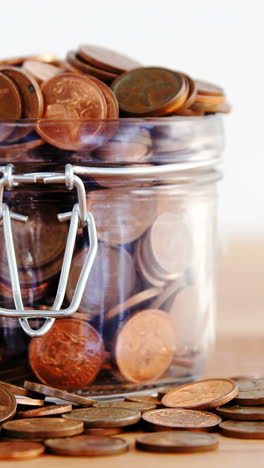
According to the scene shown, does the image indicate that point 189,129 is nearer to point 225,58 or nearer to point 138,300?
point 138,300

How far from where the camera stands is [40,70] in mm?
953

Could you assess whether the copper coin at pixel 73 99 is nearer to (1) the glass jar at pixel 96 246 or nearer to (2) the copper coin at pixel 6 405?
(1) the glass jar at pixel 96 246

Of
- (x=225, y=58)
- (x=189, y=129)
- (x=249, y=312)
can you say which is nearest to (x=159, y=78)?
(x=189, y=129)

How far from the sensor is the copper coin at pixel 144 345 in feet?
2.75

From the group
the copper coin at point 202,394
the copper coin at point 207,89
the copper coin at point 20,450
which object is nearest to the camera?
the copper coin at point 20,450

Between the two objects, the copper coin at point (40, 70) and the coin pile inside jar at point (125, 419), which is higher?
the copper coin at point (40, 70)

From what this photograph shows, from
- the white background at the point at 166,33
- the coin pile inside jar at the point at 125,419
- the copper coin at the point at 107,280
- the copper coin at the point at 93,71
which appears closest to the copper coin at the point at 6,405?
the coin pile inside jar at the point at 125,419

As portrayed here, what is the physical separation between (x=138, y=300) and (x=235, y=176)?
1407mm

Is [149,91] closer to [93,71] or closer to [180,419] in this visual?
[93,71]

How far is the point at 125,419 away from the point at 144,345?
128 millimetres

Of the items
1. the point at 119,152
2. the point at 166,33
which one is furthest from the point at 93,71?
the point at 166,33

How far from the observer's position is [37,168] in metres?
0.80

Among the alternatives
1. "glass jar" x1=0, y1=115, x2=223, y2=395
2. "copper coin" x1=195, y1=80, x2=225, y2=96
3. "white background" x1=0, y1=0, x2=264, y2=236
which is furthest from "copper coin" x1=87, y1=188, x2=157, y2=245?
"white background" x1=0, y1=0, x2=264, y2=236

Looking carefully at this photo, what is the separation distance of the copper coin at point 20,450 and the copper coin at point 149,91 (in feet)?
1.15
